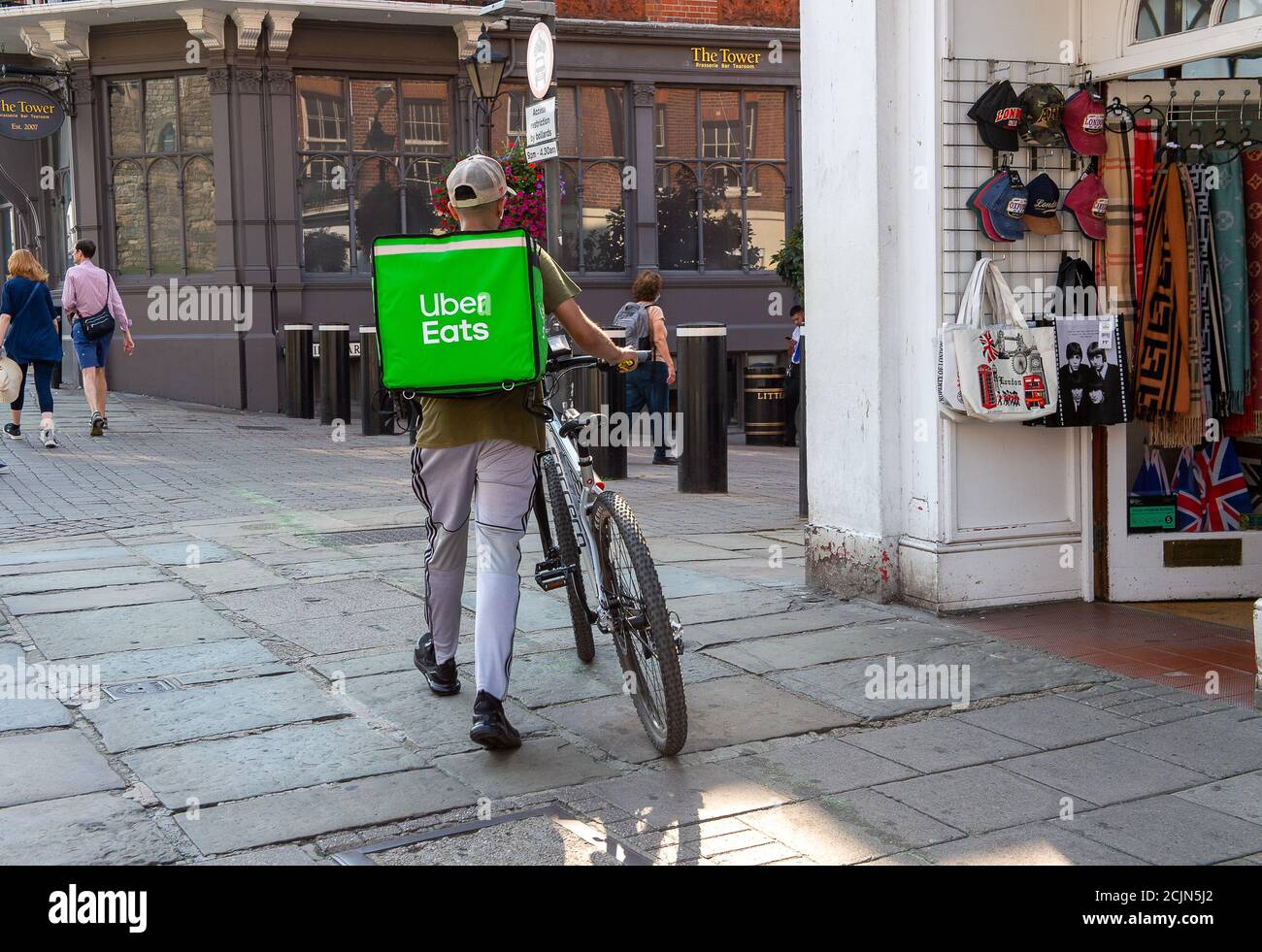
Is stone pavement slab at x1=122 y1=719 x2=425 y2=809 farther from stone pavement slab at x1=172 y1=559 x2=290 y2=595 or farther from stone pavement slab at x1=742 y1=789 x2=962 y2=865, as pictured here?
stone pavement slab at x1=172 y1=559 x2=290 y2=595

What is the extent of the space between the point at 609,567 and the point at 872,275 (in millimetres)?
2365

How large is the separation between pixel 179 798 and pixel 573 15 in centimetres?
1788

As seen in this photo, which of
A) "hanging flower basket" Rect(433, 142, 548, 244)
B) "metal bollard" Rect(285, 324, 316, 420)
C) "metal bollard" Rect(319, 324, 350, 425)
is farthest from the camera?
"metal bollard" Rect(285, 324, 316, 420)

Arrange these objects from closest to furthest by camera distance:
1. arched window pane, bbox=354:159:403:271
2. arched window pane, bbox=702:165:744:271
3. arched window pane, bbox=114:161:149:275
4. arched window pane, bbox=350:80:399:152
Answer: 1. arched window pane, bbox=114:161:149:275
2. arched window pane, bbox=350:80:399:152
3. arched window pane, bbox=354:159:403:271
4. arched window pane, bbox=702:165:744:271

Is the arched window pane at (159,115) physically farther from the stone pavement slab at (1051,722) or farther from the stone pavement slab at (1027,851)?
the stone pavement slab at (1027,851)

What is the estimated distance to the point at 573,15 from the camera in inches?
791

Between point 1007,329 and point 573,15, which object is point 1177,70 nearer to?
point 1007,329

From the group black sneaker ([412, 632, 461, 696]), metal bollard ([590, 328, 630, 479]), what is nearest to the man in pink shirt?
metal bollard ([590, 328, 630, 479])

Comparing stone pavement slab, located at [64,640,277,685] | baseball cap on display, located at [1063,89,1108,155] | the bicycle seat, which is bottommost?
stone pavement slab, located at [64,640,277,685]

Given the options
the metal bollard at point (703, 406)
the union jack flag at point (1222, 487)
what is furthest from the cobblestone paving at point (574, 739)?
the metal bollard at point (703, 406)

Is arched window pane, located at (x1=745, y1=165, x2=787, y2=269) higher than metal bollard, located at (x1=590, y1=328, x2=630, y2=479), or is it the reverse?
arched window pane, located at (x1=745, y1=165, x2=787, y2=269)

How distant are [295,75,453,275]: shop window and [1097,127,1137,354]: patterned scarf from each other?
14116 millimetres

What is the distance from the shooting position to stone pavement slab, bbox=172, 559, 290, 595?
264 inches
